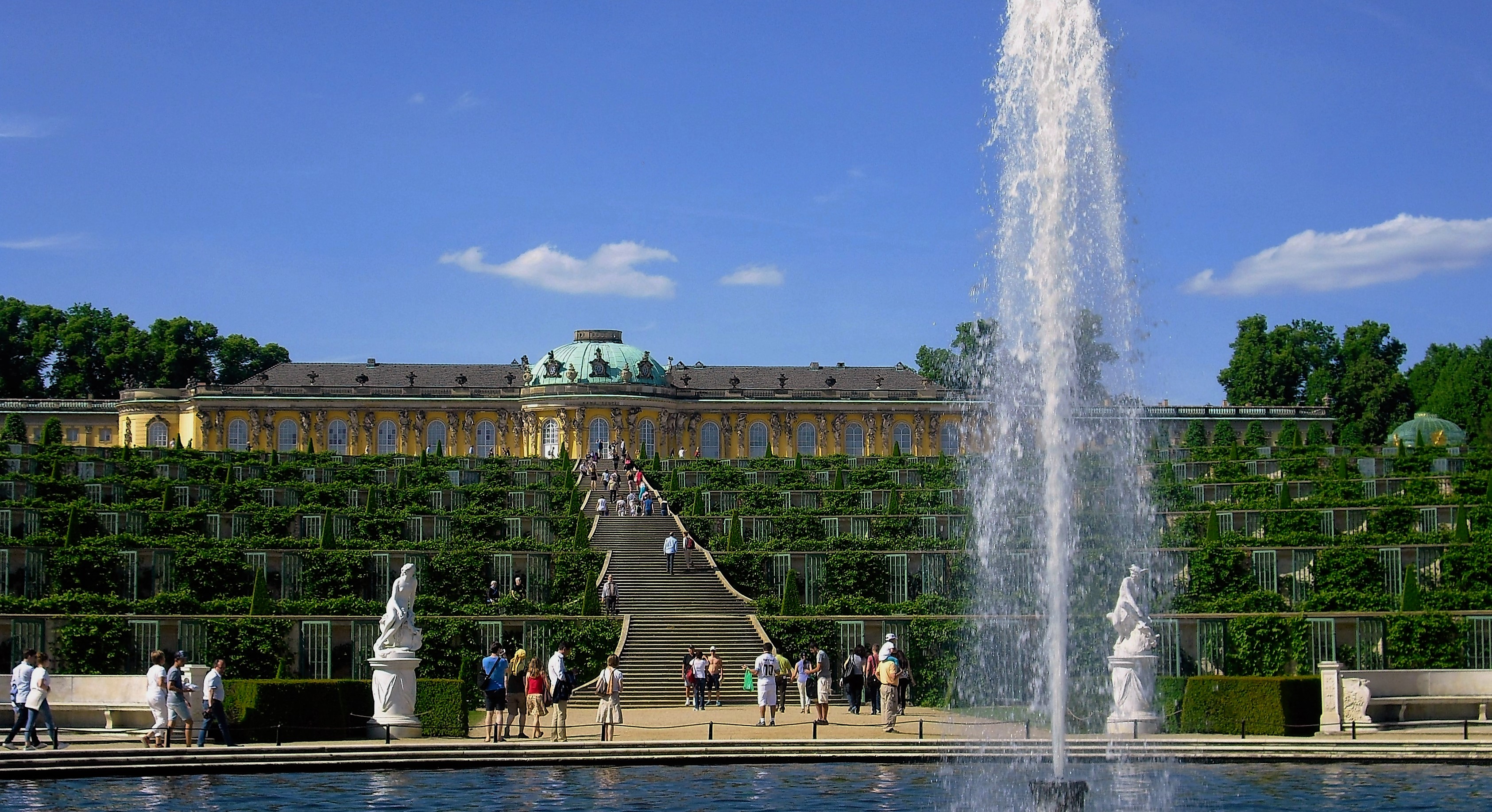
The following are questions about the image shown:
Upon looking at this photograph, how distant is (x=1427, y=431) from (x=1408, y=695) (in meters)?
46.9

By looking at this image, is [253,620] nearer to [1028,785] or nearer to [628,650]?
[628,650]

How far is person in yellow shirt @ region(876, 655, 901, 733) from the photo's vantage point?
2220 centimetres

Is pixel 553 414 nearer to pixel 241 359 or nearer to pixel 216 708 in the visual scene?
pixel 241 359

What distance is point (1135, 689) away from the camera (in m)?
21.5

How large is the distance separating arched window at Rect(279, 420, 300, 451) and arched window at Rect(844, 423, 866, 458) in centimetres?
2446

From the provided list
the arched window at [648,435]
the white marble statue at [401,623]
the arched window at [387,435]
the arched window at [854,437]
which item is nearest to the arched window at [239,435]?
the arched window at [387,435]

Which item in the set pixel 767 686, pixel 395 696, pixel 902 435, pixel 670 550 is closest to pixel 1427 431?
pixel 902 435

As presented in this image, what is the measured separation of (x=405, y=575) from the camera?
21.5 metres

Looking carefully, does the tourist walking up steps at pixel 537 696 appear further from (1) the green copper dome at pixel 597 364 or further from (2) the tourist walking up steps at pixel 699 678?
(1) the green copper dome at pixel 597 364

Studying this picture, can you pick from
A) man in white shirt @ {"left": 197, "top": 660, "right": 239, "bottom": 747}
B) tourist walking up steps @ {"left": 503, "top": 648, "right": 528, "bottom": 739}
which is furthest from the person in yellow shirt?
man in white shirt @ {"left": 197, "top": 660, "right": 239, "bottom": 747}

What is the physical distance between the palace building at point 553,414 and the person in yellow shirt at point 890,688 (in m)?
52.6

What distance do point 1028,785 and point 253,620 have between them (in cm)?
1547

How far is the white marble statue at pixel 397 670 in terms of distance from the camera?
21.4m

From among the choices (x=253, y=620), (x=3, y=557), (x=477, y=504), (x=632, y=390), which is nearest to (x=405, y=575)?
(x=253, y=620)
